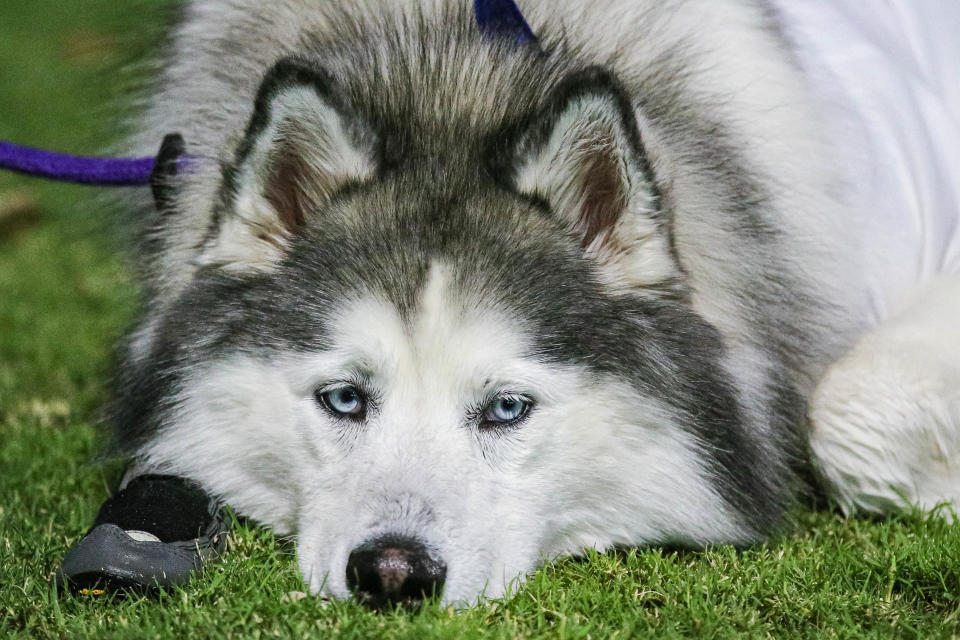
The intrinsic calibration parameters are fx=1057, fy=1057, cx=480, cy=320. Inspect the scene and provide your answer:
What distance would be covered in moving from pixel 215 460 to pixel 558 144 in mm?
1198

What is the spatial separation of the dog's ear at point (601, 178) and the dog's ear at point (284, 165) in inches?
16.2

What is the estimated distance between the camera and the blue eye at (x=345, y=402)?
2.42 m

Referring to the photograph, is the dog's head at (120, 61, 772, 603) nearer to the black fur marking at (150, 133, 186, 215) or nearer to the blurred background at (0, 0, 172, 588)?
the black fur marking at (150, 133, 186, 215)

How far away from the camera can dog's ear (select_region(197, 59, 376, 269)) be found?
7.78 feet

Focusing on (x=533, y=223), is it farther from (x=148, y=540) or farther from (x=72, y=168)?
(x=72, y=168)

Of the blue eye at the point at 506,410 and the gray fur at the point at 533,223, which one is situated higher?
the gray fur at the point at 533,223

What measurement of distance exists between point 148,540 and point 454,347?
2.97 ft

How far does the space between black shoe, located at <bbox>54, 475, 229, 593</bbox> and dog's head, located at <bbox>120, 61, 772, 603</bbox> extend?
206 mm

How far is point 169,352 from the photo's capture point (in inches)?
105

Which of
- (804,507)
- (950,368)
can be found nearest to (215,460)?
(804,507)

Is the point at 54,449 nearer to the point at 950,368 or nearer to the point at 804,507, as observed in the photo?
the point at 804,507

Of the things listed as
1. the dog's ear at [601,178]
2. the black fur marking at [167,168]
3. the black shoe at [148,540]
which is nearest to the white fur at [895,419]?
the dog's ear at [601,178]

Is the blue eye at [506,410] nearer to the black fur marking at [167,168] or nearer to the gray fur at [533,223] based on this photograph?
the gray fur at [533,223]

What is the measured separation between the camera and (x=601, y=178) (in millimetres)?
2461
